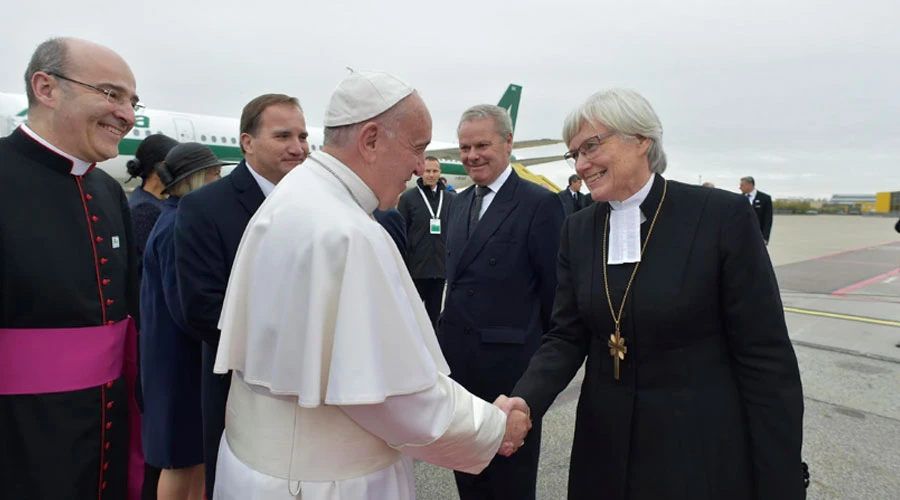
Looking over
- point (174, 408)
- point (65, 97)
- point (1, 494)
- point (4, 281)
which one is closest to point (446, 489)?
point (174, 408)

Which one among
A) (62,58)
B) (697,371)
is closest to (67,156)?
(62,58)

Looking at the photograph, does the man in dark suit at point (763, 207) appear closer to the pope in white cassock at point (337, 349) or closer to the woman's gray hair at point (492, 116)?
the woman's gray hair at point (492, 116)

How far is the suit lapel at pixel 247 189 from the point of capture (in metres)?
2.44

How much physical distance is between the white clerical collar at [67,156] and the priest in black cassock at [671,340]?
5.85ft

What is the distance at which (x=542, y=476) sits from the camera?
10.7 feet

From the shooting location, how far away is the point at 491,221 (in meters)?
2.75

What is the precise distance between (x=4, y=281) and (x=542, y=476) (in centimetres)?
285

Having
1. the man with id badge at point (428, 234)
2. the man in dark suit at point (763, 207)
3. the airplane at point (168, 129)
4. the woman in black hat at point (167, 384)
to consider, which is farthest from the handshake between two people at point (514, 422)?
the airplane at point (168, 129)

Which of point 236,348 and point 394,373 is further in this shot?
point 236,348

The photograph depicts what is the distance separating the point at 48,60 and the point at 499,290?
2022 mm

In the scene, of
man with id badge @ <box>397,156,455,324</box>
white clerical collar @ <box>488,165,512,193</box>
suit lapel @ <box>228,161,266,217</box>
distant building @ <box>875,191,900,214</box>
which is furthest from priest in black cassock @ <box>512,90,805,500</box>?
distant building @ <box>875,191,900,214</box>

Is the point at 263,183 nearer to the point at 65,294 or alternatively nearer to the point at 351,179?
the point at 65,294

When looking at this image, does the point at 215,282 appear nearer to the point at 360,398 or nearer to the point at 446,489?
the point at 360,398

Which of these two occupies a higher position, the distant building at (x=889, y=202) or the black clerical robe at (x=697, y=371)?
the distant building at (x=889, y=202)
